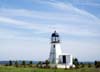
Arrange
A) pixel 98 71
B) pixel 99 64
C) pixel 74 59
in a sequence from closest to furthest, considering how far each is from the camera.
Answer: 1. pixel 98 71
2. pixel 99 64
3. pixel 74 59

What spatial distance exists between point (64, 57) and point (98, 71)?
1704cm

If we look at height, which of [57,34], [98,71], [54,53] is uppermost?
[57,34]

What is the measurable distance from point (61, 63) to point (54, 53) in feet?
7.39

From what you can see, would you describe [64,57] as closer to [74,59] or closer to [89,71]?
[74,59]

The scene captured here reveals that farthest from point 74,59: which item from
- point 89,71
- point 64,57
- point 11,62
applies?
point 89,71

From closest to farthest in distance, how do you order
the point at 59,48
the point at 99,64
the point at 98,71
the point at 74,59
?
1. the point at 98,71
2. the point at 99,64
3. the point at 59,48
4. the point at 74,59

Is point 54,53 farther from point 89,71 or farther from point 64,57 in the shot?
point 89,71

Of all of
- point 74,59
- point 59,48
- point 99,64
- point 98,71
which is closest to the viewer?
point 98,71

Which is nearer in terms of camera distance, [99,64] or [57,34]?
[99,64]

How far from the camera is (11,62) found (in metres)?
62.0

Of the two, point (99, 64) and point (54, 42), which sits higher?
point (54, 42)

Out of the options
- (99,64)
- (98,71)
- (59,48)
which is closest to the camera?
(98,71)

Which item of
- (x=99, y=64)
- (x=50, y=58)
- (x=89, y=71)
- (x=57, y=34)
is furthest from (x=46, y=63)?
(x=89, y=71)

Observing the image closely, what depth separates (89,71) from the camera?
38906 millimetres
